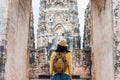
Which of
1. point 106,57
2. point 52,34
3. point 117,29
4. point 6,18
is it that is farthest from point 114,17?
point 52,34

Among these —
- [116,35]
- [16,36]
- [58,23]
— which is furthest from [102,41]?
[58,23]

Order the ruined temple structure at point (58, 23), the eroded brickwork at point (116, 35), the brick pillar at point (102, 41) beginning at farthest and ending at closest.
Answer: the ruined temple structure at point (58, 23) < the brick pillar at point (102, 41) < the eroded brickwork at point (116, 35)

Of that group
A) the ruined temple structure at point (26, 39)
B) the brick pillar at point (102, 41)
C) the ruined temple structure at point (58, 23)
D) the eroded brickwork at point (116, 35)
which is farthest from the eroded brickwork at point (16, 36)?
the ruined temple structure at point (58, 23)

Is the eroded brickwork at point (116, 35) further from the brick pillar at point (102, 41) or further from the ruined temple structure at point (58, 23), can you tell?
the ruined temple structure at point (58, 23)

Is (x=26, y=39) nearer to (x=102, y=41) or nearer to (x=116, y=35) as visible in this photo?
(x=102, y=41)

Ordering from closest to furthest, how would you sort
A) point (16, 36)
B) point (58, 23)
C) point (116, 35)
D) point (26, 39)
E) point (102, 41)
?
1. point (116, 35)
2. point (16, 36)
3. point (102, 41)
4. point (26, 39)
5. point (58, 23)

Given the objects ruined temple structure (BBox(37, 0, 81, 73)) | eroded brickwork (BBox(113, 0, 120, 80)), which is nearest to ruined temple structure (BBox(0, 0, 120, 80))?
eroded brickwork (BBox(113, 0, 120, 80))

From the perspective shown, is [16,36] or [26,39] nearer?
[16,36]

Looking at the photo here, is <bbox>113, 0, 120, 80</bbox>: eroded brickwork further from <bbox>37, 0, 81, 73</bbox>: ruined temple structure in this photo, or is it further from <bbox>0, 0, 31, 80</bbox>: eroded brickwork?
<bbox>37, 0, 81, 73</bbox>: ruined temple structure

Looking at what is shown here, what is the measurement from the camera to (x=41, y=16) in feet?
138

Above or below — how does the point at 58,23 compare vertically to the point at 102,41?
above

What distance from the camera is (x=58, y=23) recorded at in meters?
41.2

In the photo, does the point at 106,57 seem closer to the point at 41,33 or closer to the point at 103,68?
the point at 103,68

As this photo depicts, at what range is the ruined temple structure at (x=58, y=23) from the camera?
40406 mm
